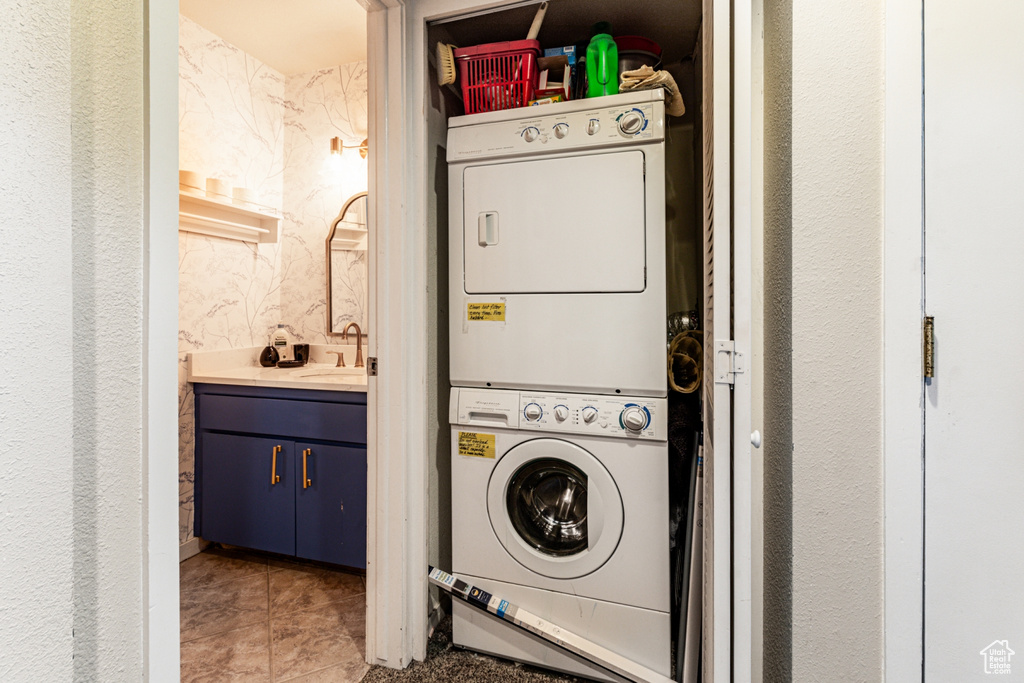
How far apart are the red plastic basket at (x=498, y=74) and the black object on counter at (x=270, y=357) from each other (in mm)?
1751

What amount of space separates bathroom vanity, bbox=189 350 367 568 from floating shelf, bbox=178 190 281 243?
757 millimetres

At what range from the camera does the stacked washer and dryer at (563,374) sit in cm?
146

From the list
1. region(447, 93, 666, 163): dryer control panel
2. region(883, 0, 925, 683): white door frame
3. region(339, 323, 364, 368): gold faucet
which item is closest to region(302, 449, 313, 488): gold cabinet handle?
region(339, 323, 364, 368): gold faucet

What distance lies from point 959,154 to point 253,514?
9.05ft

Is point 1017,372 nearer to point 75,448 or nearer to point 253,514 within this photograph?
point 75,448

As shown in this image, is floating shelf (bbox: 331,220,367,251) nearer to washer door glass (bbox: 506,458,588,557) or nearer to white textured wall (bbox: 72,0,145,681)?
washer door glass (bbox: 506,458,588,557)

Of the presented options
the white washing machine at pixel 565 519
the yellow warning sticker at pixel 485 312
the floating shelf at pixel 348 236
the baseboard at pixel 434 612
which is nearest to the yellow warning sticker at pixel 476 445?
the white washing machine at pixel 565 519

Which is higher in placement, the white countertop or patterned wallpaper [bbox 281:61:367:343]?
patterned wallpaper [bbox 281:61:367:343]

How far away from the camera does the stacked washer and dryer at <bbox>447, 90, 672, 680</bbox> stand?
1461mm

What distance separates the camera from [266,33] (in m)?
2.37

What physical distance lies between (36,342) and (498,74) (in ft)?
5.06

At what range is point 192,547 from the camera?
7.77 feet

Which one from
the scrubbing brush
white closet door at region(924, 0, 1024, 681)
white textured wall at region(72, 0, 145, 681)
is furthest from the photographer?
the scrubbing brush

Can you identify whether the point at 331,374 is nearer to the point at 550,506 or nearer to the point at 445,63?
the point at 550,506
